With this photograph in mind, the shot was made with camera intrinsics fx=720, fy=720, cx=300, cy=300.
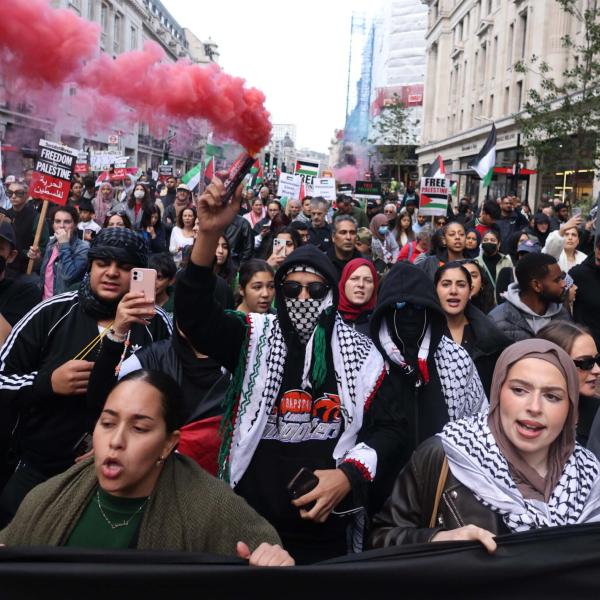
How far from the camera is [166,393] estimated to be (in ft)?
7.67

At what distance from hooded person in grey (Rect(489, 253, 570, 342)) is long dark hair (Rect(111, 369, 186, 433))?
10.0ft

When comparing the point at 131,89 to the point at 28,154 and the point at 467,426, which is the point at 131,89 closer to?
the point at 467,426

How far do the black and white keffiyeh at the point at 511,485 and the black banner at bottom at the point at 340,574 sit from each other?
17cm

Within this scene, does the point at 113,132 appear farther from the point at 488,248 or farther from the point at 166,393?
the point at 166,393

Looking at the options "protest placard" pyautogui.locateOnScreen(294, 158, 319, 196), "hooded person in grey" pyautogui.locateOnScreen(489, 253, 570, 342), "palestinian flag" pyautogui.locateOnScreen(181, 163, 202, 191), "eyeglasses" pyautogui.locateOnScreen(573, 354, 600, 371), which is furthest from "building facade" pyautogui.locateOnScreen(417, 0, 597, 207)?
"eyeglasses" pyautogui.locateOnScreen(573, 354, 600, 371)

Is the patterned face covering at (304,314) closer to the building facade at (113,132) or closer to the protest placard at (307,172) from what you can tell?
the building facade at (113,132)

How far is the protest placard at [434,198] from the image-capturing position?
12.4m

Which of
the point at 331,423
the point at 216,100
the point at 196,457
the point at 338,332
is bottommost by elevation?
the point at 196,457

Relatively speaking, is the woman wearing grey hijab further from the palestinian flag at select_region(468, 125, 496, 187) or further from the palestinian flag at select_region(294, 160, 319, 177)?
the palestinian flag at select_region(468, 125, 496, 187)

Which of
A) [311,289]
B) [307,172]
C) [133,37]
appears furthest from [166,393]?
[133,37]

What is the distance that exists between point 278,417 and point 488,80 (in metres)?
45.4

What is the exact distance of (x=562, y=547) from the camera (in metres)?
2.03

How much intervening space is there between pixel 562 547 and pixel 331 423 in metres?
1.01

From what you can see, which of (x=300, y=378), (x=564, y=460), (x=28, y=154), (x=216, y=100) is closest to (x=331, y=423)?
(x=300, y=378)
